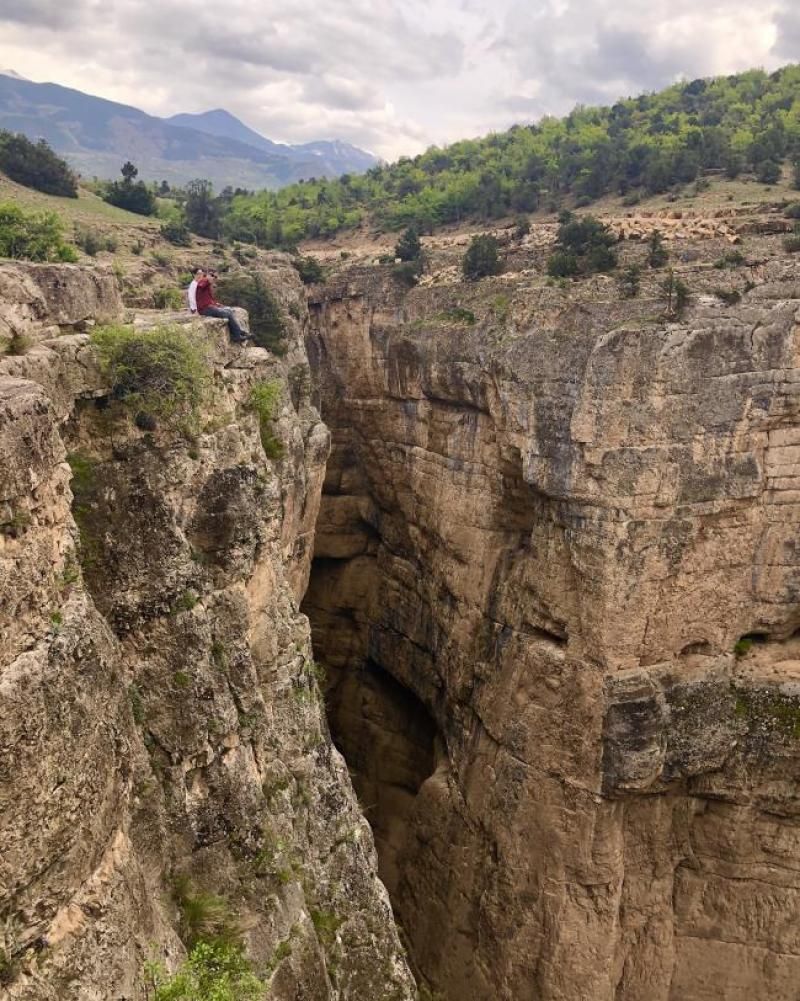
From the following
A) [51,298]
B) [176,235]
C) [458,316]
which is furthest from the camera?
[176,235]

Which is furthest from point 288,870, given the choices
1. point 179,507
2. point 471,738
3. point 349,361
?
point 349,361

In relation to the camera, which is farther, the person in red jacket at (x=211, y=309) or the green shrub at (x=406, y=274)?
the green shrub at (x=406, y=274)

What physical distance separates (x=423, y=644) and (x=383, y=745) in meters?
4.68

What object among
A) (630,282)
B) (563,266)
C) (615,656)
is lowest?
(615,656)

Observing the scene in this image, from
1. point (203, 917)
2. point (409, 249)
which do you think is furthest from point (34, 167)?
point (203, 917)

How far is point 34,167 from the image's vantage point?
31.5 m

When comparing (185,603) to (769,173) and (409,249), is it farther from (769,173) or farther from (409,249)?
(769,173)

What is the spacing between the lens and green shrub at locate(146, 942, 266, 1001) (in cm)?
958

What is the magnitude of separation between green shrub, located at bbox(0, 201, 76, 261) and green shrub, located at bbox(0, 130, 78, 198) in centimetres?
1398

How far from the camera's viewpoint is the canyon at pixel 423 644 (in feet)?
30.3

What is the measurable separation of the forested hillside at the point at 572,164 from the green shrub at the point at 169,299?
62.7 ft

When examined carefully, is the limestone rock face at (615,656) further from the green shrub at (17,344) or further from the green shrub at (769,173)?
the green shrub at (17,344)

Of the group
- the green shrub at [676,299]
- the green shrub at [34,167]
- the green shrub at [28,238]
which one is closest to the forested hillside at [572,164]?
the green shrub at [34,167]

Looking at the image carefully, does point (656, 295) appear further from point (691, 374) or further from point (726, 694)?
point (726, 694)
